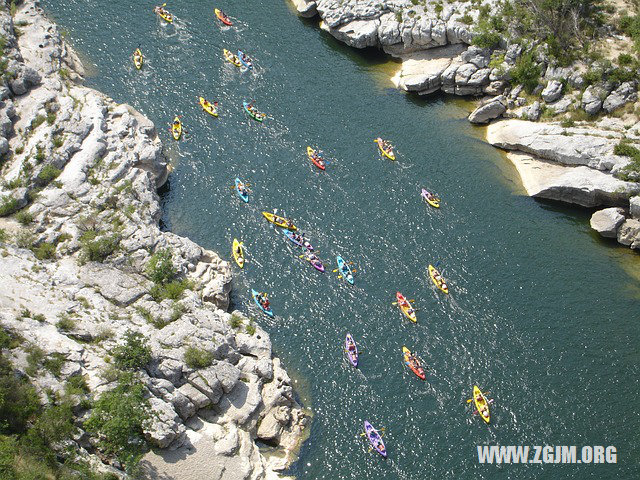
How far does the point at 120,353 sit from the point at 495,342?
110 ft

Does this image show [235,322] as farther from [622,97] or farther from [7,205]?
[622,97]

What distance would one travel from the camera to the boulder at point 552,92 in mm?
83312

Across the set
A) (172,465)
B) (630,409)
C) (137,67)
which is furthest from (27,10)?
(630,409)

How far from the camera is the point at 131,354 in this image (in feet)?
172

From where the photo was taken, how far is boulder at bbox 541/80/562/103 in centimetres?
8331

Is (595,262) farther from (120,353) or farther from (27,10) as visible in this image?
(27,10)

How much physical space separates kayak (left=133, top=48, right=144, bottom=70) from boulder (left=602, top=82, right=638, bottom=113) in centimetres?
5798

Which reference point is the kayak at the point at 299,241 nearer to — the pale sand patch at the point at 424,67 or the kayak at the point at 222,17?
the pale sand patch at the point at 424,67

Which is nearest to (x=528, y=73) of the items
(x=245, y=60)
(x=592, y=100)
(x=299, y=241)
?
(x=592, y=100)

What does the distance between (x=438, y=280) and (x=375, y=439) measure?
61.3 ft

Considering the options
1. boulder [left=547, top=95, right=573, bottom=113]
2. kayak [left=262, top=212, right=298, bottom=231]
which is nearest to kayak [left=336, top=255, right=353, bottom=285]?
kayak [left=262, top=212, right=298, bottom=231]

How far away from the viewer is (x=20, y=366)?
48656 mm

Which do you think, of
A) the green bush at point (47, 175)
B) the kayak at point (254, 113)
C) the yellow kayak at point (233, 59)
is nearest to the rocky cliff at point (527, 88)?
the yellow kayak at point (233, 59)

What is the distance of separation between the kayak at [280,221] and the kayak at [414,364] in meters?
18.4
